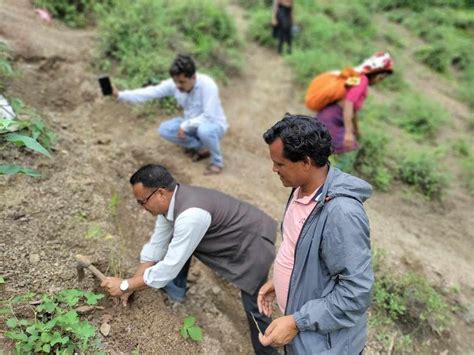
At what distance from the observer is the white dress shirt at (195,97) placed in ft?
13.5

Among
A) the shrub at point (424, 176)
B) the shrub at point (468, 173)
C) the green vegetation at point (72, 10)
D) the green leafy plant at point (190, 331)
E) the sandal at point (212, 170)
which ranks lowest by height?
the shrub at point (468, 173)

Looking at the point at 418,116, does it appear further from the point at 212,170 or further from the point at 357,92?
the point at 212,170

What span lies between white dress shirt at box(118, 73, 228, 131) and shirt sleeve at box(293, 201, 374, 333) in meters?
2.75

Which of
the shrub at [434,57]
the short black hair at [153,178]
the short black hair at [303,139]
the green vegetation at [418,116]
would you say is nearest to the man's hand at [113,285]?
the short black hair at [153,178]

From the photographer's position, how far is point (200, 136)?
14.0 ft

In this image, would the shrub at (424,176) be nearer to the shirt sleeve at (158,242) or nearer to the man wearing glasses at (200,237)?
the man wearing glasses at (200,237)

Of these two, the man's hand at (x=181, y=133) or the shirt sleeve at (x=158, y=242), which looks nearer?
the shirt sleeve at (x=158, y=242)

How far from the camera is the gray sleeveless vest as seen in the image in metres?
2.46

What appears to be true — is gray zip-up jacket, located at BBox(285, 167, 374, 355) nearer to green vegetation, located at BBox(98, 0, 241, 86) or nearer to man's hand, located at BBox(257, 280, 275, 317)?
man's hand, located at BBox(257, 280, 275, 317)

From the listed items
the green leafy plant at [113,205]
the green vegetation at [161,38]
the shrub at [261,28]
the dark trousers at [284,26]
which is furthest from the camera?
the shrub at [261,28]

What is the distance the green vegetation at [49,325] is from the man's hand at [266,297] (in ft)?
3.08

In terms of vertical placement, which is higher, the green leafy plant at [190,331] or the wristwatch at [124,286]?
the wristwatch at [124,286]

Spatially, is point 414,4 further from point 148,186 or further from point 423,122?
point 148,186

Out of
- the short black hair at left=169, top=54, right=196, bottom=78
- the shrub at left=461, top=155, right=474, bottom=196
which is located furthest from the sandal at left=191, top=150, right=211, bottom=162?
the shrub at left=461, top=155, right=474, bottom=196
